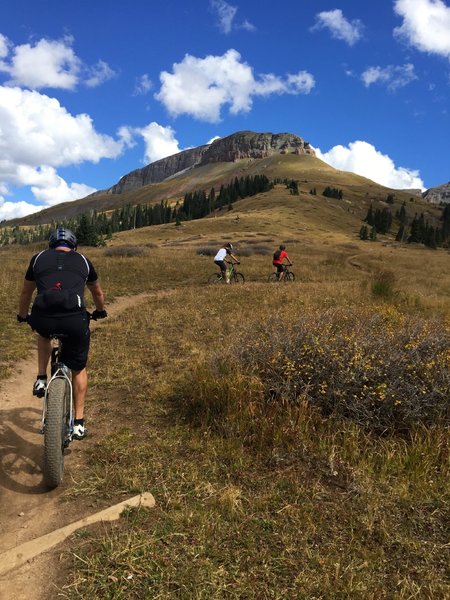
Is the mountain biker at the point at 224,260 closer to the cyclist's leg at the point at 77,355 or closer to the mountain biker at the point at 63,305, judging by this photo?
the mountain biker at the point at 63,305

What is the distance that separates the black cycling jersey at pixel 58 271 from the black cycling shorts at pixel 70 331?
0.91 ft

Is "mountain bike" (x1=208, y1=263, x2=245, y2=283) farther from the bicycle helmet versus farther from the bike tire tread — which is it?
the bike tire tread

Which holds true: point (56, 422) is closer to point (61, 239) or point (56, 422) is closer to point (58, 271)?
point (58, 271)

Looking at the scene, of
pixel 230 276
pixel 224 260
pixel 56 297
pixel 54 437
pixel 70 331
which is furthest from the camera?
pixel 230 276

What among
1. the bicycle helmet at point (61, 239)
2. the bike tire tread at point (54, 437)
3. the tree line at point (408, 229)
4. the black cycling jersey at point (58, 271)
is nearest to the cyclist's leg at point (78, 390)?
the bike tire tread at point (54, 437)

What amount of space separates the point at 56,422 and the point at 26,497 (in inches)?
34.8

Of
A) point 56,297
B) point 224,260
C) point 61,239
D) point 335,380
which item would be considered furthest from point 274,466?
point 224,260

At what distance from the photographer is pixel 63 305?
4574mm

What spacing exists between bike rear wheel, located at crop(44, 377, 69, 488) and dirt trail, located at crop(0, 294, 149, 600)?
0.23 meters

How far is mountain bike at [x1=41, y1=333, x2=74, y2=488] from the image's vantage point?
14.4 feet

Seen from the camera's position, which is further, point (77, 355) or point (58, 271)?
point (77, 355)

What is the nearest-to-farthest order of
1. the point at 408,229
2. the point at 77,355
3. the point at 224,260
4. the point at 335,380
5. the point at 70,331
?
the point at 70,331 → the point at 77,355 → the point at 335,380 → the point at 224,260 → the point at 408,229

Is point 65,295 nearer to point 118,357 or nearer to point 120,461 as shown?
point 120,461

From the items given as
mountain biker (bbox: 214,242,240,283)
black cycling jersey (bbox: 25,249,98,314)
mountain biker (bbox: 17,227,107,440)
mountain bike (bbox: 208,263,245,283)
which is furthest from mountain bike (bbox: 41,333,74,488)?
mountain bike (bbox: 208,263,245,283)
